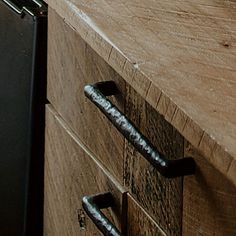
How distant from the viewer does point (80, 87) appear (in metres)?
1.11

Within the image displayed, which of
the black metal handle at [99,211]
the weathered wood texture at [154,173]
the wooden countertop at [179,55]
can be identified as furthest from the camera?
the black metal handle at [99,211]

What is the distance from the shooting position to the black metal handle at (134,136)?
79 centimetres

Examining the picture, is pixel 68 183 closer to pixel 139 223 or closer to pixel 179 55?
pixel 139 223

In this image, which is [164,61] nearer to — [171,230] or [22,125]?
[171,230]

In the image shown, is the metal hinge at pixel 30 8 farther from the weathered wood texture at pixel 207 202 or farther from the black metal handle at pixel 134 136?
the weathered wood texture at pixel 207 202

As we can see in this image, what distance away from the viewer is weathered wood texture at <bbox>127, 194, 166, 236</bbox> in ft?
2.94

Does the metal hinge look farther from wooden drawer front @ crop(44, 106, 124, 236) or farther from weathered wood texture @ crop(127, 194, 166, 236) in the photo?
weathered wood texture @ crop(127, 194, 166, 236)

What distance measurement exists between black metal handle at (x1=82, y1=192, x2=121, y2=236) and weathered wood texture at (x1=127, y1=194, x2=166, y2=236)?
0.03 m

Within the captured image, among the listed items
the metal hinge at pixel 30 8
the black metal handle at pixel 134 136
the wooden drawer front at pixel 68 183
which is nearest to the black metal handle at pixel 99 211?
the wooden drawer front at pixel 68 183

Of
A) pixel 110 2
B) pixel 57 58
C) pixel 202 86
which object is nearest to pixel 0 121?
pixel 57 58

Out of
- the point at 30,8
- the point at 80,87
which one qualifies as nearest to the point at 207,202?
the point at 80,87

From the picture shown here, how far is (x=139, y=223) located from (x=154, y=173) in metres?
0.08

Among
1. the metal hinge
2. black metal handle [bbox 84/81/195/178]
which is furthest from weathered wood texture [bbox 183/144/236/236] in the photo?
the metal hinge

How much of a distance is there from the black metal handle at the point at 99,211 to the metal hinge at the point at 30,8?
529 mm
